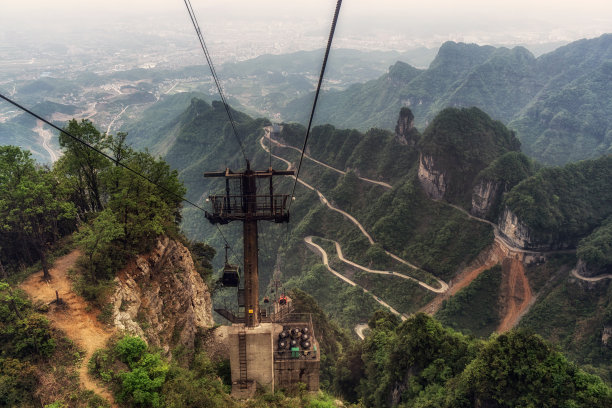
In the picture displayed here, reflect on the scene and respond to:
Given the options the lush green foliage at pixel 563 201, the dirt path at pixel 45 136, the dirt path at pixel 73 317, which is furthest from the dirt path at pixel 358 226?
the dirt path at pixel 45 136

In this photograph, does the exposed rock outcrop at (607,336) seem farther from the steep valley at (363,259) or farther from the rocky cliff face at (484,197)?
the rocky cliff face at (484,197)

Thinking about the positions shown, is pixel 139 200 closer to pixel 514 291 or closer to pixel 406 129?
pixel 514 291

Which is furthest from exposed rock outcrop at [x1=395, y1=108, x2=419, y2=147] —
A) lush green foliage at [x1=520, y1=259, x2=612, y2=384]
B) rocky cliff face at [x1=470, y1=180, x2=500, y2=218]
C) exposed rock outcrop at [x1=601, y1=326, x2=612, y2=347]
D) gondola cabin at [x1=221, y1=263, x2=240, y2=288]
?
→ gondola cabin at [x1=221, y1=263, x2=240, y2=288]

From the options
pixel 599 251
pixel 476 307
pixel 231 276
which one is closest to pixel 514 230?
pixel 599 251

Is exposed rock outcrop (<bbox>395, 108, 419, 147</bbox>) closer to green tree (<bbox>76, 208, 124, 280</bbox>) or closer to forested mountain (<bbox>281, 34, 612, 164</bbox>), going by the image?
forested mountain (<bbox>281, 34, 612, 164</bbox>)

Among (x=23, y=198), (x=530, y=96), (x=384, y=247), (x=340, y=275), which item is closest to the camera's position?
(x=23, y=198)

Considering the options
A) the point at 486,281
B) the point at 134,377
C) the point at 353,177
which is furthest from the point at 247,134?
the point at 134,377
